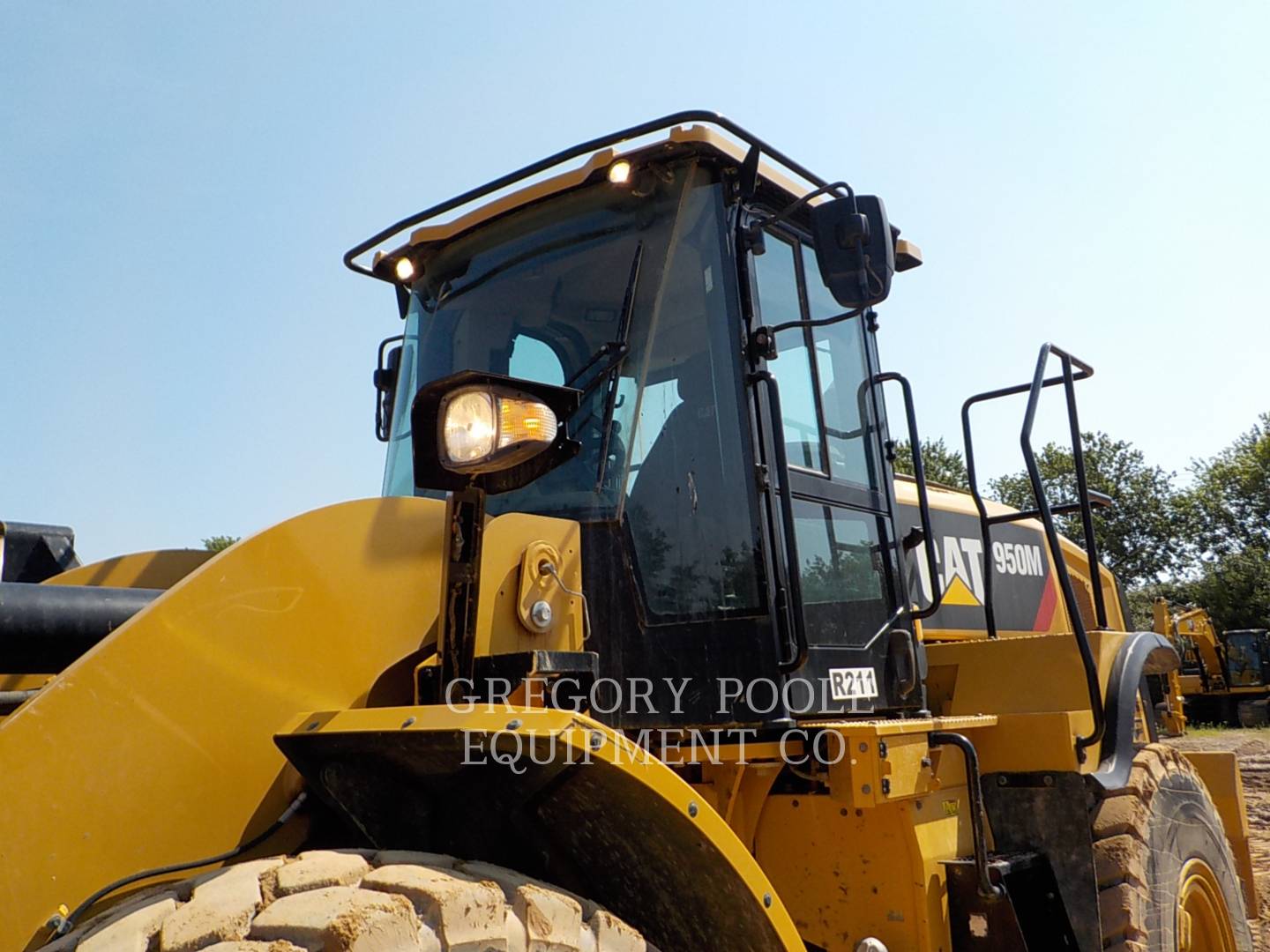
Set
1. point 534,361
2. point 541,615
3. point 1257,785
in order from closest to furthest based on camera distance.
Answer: point 541,615 → point 534,361 → point 1257,785

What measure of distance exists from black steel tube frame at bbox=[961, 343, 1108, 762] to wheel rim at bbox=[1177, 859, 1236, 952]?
93cm

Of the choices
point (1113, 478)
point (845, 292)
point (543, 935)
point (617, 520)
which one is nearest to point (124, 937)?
point (543, 935)

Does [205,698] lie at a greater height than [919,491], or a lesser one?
lesser

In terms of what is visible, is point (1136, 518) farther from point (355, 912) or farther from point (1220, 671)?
point (355, 912)

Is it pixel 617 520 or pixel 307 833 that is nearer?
pixel 307 833

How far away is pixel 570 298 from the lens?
10.3 feet

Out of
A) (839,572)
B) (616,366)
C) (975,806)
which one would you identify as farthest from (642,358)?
(975,806)

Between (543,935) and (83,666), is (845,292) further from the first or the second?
(83,666)

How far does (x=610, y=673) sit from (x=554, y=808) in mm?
635

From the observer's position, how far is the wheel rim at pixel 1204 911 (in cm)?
403

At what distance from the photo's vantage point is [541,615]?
8.61 ft

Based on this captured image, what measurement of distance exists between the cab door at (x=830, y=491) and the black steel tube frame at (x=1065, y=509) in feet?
1.85

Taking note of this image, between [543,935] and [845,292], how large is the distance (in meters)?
1.78

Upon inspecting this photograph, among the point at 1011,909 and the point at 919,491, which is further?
A: the point at 919,491
